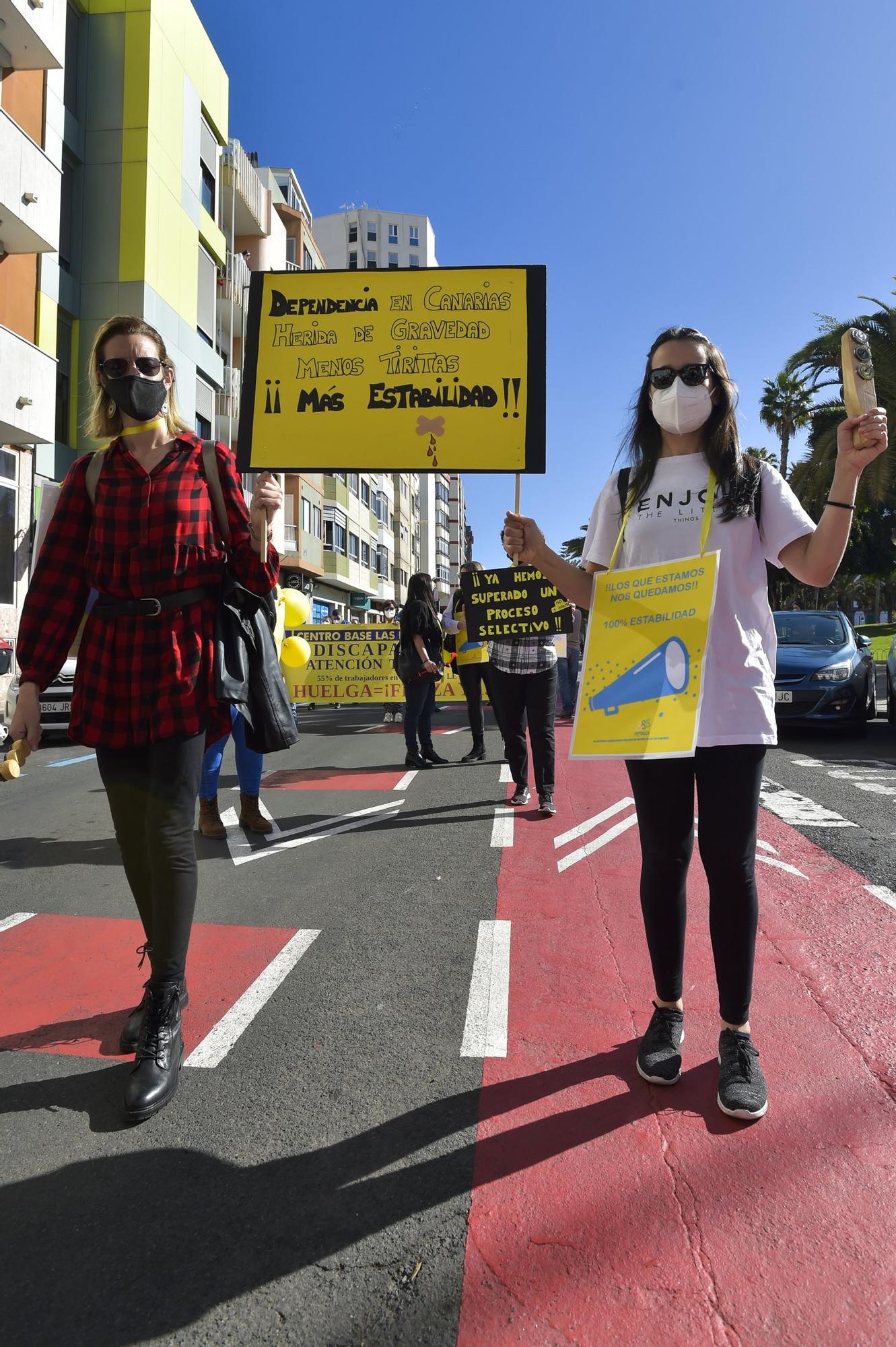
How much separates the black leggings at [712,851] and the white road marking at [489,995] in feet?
1.88

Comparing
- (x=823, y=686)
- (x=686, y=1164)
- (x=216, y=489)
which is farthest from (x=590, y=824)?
(x=823, y=686)

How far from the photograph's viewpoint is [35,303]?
16844 mm

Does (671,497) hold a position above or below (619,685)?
above

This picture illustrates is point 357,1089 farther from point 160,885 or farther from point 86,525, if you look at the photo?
point 86,525

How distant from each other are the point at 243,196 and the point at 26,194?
15267 millimetres

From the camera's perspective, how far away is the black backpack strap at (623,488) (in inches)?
98.0

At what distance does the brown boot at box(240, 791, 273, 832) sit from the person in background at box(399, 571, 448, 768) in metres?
2.84

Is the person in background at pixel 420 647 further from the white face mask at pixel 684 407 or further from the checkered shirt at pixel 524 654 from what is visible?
the white face mask at pixel 684 407

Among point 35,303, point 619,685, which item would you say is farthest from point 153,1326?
point 35,303

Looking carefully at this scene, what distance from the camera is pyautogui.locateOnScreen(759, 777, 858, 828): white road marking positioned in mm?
5617

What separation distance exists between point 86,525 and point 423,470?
5.20 ft

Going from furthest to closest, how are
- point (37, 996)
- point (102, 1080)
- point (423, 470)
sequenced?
1. point (423, 470)
2. point (37, 996)
3. point (102, 1080)

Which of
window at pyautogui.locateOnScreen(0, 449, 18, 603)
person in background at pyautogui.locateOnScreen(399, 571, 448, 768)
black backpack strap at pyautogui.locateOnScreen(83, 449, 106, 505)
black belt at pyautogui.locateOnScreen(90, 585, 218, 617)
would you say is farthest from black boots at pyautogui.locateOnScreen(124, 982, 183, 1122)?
window at pyautogui.locateOnScreen(0, 449, 18, 603)

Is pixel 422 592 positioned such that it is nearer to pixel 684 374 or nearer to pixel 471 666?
pixel 471 666
